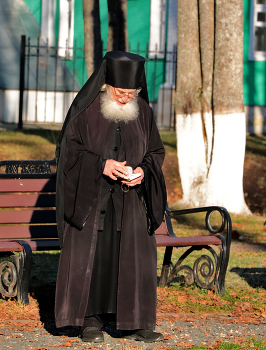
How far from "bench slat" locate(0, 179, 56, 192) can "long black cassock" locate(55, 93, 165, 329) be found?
1.46 meters

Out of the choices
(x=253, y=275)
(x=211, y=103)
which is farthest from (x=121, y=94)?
(x=211, y=103)

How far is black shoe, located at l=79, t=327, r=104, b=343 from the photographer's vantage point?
404cm

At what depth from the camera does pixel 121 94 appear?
417 centimetres

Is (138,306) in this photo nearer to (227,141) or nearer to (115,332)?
(115,332)

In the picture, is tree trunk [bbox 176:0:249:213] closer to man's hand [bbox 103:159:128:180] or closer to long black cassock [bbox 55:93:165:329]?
long black cassock [bbox 55:93:165:329]

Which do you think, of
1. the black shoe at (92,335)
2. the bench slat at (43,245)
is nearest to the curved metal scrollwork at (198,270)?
the bench slat at (43,245)

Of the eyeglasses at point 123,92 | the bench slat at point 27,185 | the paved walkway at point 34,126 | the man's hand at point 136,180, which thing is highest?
the eyeglasses at point 123,92

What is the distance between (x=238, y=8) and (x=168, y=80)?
8.66m

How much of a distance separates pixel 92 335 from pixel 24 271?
932 mm

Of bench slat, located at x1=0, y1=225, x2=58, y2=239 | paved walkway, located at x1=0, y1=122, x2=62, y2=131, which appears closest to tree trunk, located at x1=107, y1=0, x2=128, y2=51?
paved walkway, located at x1=0, y1=122, x2=62, y2=131

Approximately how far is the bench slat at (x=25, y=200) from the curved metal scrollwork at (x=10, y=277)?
61 centimetres

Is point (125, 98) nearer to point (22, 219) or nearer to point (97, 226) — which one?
point (97, 226)

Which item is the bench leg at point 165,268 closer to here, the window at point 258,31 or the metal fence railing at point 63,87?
the metal fence railing at point 63,87

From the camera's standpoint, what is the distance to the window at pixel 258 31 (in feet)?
61.3
